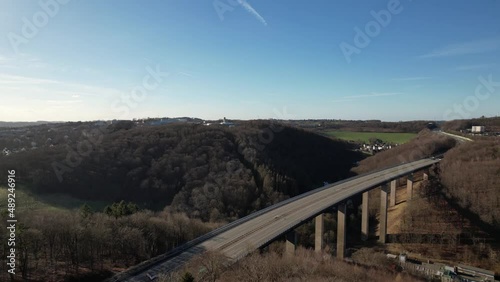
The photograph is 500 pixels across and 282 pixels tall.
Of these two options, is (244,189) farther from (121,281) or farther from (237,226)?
(121,281)

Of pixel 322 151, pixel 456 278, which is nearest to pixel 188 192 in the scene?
pixel 456 278

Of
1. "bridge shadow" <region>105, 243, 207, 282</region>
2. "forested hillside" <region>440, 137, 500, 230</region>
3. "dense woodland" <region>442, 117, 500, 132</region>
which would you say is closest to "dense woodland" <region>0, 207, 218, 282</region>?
"bridge shadow" <region>105, 243, 207, 282</region>

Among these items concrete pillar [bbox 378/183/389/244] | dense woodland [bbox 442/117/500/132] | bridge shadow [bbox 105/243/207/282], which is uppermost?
dense woodland [bbox 442/117/500/132]

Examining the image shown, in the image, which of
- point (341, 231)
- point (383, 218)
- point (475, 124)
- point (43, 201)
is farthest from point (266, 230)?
point (475, 124)

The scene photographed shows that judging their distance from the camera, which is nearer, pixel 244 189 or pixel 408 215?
pixel 408 215

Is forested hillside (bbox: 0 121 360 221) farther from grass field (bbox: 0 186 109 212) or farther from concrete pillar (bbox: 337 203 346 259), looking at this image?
concrete pillar (bbox: 337 203 346 259)

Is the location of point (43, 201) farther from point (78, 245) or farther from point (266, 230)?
point (266, 230)
